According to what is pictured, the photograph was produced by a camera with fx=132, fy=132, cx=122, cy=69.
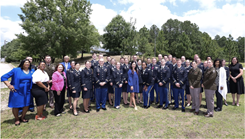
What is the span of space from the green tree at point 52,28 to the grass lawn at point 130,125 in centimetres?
2082

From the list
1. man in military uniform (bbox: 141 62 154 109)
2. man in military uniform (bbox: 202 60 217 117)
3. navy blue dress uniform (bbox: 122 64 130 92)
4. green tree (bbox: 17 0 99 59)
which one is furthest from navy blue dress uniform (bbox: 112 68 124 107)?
green tree (bbox: 17 0 99 59)

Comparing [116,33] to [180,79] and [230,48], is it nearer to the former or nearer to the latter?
[230,48]

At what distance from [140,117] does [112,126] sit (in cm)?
129

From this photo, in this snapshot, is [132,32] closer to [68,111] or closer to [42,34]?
[42,34]

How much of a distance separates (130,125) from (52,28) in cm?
2407

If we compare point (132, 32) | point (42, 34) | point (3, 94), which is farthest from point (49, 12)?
point (3, 94)

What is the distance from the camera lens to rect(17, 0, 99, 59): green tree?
75.7ft

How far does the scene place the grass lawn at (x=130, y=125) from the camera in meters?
4.11

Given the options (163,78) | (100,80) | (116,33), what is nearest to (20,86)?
(100,80)

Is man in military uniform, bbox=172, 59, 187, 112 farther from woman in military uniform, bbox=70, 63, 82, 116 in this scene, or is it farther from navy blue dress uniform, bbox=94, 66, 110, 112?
woman in military uniform, bbox=70, 63, 82, 116

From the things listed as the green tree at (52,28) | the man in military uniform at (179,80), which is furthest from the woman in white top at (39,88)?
the green tree at (52,28)

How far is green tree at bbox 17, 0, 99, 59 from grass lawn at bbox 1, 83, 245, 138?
2082 cm

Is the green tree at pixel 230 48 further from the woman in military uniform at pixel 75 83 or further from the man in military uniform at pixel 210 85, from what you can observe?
the woman in military uniform at pixel 75 83

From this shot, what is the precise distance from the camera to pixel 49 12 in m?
25.3
